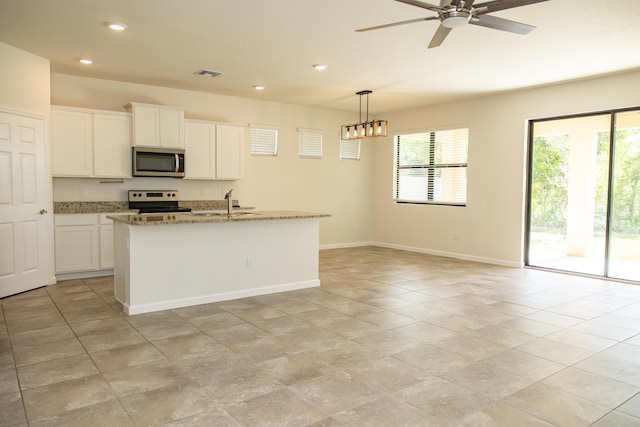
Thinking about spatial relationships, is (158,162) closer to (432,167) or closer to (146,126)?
(146,126)

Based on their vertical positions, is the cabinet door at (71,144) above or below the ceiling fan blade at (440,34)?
below

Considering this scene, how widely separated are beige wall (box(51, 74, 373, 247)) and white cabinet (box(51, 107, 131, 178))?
1.10 feet

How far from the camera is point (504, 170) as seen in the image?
7102mm

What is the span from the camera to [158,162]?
6.29m

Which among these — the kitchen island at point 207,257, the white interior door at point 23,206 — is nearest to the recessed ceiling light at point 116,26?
the white interior door at point 23,206

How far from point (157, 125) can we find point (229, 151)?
3.94 feet

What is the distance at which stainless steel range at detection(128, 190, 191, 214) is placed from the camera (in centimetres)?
630

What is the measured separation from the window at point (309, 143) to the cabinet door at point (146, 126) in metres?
2.81

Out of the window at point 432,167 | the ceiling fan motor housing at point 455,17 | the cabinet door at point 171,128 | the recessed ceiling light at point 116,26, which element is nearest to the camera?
the ceiling fan motor housing at point 455,17

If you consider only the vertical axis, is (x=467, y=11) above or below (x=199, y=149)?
above

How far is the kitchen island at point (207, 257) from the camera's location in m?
4.31

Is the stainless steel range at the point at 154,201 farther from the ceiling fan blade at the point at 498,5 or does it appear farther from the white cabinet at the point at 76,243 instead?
the ceiling fan blade at the point at 498,5

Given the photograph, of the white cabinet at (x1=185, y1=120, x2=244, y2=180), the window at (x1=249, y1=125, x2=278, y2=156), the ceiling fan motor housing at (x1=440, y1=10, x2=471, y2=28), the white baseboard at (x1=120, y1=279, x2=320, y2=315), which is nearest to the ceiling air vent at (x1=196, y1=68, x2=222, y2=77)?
the white cabinet at (x1=185, y1=120, x2=244, y2=180)

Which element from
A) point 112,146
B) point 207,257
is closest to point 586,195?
point 207,257
